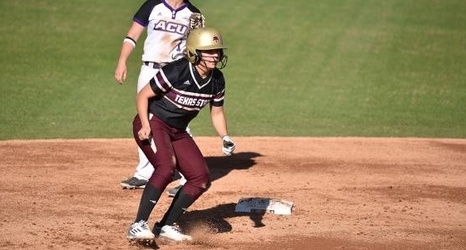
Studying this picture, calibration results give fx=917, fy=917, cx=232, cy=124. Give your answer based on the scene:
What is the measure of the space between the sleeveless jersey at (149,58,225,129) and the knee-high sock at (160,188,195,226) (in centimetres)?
62

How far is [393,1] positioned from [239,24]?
4.78 meters

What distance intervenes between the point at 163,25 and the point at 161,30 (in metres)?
0.06

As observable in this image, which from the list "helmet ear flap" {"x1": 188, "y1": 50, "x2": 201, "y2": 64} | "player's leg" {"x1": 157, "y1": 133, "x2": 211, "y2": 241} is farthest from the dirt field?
"helmet ear flap" {"x1": 188, "y1": 50, "x2": 201, "y2": 64}

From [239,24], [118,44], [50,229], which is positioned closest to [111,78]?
[118,44]

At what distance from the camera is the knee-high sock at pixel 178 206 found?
7.90m

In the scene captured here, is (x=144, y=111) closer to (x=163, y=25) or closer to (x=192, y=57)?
(x=192, y=57)

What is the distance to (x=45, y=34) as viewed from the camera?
19516 mm

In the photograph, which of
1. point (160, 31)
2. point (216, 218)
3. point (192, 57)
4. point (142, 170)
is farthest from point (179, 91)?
point (142, 170)

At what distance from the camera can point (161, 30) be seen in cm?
986

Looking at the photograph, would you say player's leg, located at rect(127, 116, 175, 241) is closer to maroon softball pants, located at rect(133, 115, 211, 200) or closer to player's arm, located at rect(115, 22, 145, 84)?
maroon softball pants, located at rect(133, 115, 211, 200)

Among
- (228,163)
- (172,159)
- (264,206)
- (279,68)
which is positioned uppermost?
(172,159)

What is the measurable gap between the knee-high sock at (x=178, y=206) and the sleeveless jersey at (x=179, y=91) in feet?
2.05

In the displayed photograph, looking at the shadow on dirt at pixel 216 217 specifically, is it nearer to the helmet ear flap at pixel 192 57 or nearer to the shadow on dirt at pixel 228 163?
the shadow on dirt at pixel 228 163

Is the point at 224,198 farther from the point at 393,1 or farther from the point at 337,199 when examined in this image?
the point at 393,1
